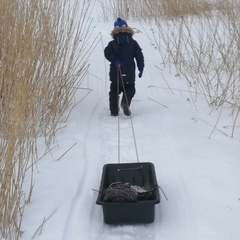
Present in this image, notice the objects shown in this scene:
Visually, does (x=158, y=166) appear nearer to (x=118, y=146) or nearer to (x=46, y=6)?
(x=118, y=146)

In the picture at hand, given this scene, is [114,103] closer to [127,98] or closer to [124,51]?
[127,98]

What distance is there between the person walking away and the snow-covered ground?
0.55ft

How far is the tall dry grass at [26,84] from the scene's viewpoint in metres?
2.27

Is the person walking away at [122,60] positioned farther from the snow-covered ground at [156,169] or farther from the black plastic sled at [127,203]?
the black plastic sled at [127,203]

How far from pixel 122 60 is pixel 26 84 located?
6.60ft

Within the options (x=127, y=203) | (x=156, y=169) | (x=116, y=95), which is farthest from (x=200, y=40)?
(x=127, y=203)

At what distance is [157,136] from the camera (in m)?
3.76

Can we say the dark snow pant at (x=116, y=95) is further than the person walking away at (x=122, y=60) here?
Yes

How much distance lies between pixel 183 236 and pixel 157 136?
146 cm

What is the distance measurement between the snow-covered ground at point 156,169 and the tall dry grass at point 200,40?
24 cm

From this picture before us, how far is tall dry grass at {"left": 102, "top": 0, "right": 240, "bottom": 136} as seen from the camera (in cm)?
457

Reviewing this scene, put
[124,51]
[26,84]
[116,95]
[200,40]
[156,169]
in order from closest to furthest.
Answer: [26,84]
[156,169]
[124,51]
[116,95]
[200,40]

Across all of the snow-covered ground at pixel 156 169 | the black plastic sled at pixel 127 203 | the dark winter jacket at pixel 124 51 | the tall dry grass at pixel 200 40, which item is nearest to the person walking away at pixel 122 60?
the dark winter jacket at pixel 124 51

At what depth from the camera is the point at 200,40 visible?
16.4 feet
